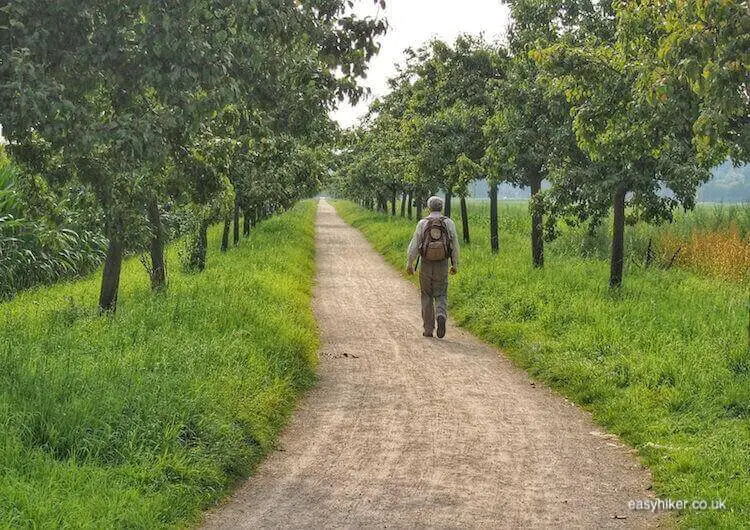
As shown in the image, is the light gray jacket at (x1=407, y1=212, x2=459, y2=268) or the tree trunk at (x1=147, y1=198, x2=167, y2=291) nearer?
the light gray jacket at (x1=407, y1=212, x2=459, y2=268)

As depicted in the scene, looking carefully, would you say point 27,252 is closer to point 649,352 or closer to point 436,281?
point 436,281

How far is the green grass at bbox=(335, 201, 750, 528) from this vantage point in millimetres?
5258

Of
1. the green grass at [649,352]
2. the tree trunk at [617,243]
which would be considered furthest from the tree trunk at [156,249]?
the tree trunk at [617,243]

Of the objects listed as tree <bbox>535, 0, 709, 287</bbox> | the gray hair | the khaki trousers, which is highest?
tree <bbox>535, 0, 709, 287</bbox>

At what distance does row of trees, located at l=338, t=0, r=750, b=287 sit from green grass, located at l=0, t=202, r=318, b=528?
4435mm

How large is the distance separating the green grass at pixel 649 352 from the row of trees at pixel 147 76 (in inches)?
164

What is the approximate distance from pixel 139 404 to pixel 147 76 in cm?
252

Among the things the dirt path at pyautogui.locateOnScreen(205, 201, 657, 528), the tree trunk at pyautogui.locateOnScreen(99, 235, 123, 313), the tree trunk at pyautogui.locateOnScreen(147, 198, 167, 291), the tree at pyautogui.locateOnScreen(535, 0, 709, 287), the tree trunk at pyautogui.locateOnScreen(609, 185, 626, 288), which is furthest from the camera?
the tree trunk at pyautogui.locateOnScreen(609, 185, 626, 288)

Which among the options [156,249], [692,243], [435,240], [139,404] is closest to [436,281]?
[435,240]

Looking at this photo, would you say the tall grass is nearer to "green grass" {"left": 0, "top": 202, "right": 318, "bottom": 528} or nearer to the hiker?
"green grass" {"left": 0, "top": 202, "right": 318, "bottom": 528}

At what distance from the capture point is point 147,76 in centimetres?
Answer: 533

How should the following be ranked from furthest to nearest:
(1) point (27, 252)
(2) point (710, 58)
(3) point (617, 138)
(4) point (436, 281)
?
(1) point (27, 252)
(4) point (436, 281)
(3) point (617, 138)
(2) point (710, 58)

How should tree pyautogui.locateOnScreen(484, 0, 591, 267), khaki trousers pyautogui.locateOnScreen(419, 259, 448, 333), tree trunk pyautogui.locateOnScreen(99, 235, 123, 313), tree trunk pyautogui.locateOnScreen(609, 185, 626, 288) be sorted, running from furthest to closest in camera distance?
1. tree pyautogui.locateOnScreen(484, 0, 591, 267)
2. tree trunk pyautogui.locateOnScreen(609, 185, 626, 288)
3. khaki trousers pyautogui.locateOnScreen(419, 259, 448, 333)
4. tree trunk pyautogui.locateOnScreen(99, 235, 123, 313)

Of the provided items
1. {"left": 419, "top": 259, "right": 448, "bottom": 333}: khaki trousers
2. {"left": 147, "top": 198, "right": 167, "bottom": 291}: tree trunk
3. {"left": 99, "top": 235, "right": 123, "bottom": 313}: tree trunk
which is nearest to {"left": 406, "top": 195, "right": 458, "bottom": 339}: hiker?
{"left": 419, "top": 259, "right": 448, "bottom": 333}: khaki trousers
